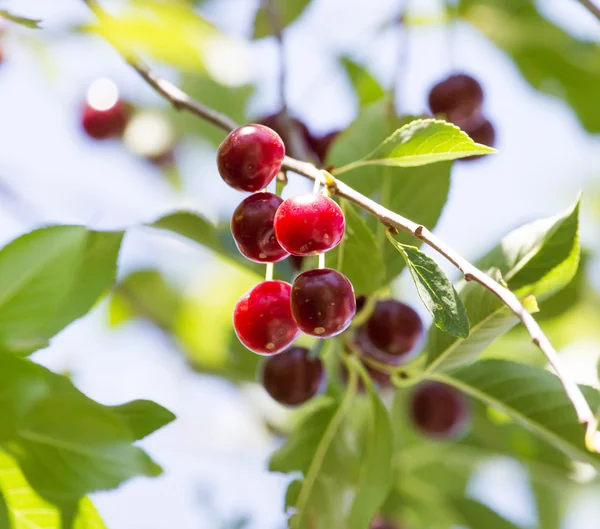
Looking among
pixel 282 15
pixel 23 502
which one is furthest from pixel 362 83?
pixel 23 502

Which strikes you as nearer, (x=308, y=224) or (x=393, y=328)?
(x=308, y=224)

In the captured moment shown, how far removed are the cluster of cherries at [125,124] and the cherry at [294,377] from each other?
1.74 meters

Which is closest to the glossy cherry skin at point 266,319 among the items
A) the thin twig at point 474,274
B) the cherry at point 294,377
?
the thin twig at point 474,274

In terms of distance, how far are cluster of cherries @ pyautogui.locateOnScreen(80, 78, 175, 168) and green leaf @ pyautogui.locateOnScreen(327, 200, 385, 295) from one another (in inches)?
75.8

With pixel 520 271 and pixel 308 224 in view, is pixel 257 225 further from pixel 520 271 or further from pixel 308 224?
pixel 520 271

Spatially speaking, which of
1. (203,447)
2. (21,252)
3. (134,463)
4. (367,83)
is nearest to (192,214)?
(21,252)

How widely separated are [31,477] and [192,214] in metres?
0.60

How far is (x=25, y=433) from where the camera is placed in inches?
49.3

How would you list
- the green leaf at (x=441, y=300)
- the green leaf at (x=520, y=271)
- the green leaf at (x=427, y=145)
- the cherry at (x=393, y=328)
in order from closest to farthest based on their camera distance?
the green leaf at (x=441, y=300) < the green leaf at (x=427, y=145) < the green leaf at (x=520, y=271) < the cherry at (x=393, y=328)

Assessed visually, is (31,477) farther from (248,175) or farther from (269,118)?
(269,118)

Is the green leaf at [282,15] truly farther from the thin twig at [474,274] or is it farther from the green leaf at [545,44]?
the thin twig at [474,274]

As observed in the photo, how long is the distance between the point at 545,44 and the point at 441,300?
169 centimetres

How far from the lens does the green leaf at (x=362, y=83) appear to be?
250 centimetres

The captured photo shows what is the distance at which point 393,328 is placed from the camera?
5.39 feet
